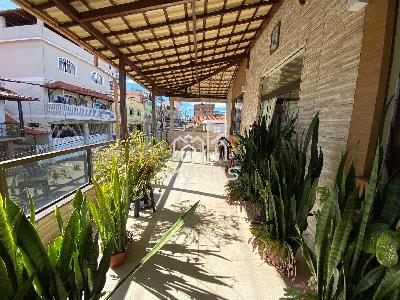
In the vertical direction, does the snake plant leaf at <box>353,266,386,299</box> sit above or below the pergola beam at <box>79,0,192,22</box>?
below

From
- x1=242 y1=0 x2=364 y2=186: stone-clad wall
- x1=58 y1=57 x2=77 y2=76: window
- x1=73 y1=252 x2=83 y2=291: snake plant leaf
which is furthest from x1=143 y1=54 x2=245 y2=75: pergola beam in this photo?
x1=58 y1=57 x2=77 y2=76: window

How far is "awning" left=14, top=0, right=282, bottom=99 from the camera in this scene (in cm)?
272

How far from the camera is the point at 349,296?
1240 millimetres

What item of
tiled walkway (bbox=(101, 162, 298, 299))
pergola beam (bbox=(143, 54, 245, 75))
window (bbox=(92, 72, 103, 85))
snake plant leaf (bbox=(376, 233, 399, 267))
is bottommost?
tiled walkway (bbox=(101, 162, 298, 299))

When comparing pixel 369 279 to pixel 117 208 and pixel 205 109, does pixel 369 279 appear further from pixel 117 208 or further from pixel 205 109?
pixel 205 109

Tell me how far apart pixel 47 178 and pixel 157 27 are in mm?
2670

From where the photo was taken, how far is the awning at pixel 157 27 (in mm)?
Result: 2721

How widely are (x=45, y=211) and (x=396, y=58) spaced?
3288 millimetres

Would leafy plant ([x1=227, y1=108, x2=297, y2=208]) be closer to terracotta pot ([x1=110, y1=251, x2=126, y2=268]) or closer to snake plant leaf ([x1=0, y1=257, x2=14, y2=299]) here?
terracotta pot ([x1=110, y1=251, x2=126, y2=268])

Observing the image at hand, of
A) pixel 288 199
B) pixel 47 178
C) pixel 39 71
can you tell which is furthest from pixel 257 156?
pixel 39 71

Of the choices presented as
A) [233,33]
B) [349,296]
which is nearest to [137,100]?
[233,33]

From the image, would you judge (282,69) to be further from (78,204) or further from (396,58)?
(78,204)

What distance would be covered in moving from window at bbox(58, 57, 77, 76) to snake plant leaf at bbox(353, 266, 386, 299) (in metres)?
18.0

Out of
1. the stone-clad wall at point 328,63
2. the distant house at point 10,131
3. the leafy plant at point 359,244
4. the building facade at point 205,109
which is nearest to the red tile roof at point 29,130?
the distant house at point 10,131
